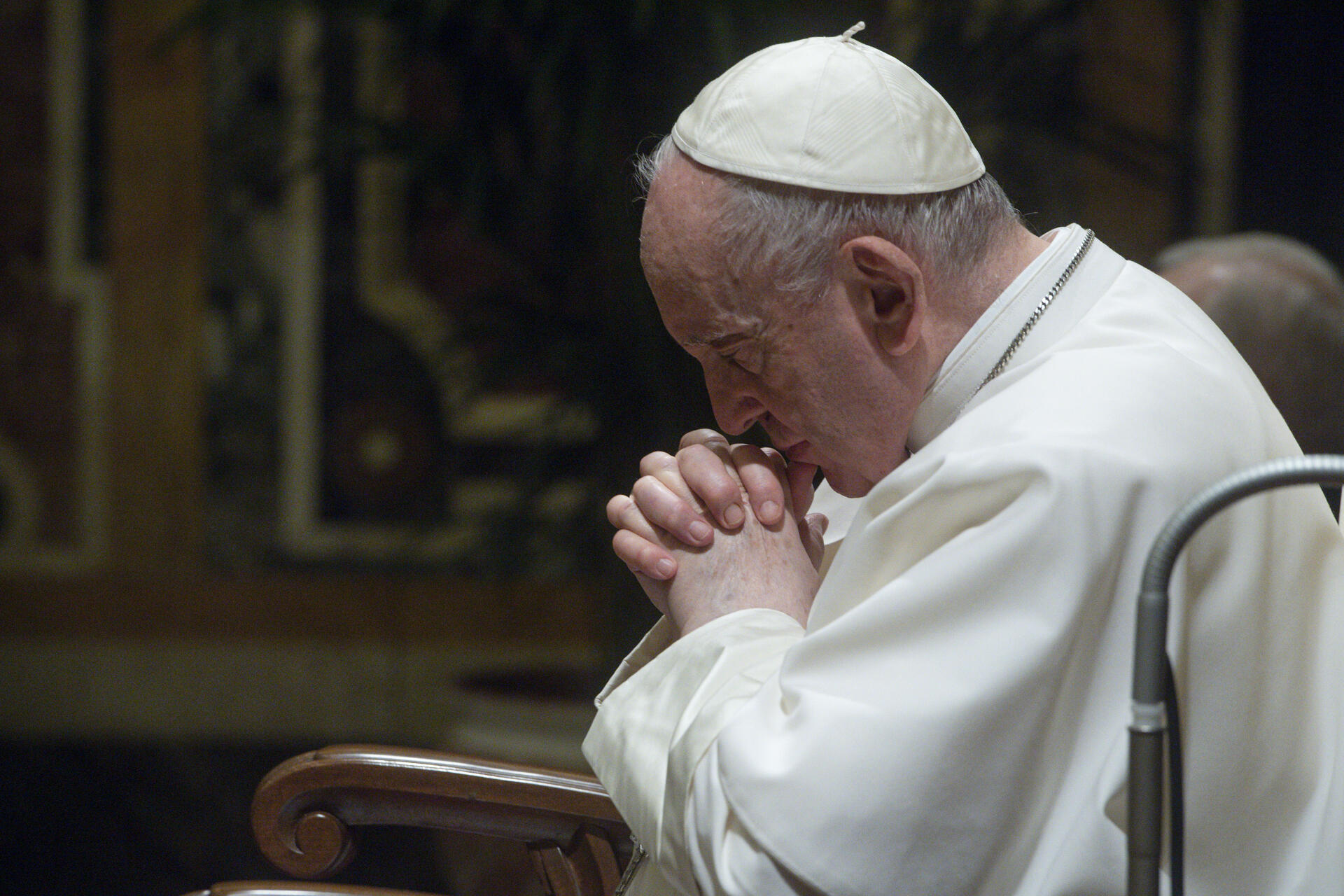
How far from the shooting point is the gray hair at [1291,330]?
246 cm

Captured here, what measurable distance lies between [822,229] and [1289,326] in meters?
1.39

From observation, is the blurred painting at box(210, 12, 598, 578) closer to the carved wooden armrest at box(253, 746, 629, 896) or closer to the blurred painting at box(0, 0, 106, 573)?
the blurred painting at box(0, 0, 106, 573)

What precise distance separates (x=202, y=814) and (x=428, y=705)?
0.89 meters

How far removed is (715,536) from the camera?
1.50m

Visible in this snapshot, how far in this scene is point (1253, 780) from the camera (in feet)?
4.10

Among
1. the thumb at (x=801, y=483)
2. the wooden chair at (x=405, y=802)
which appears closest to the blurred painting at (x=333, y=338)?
the wooden chair at (x=405, y=802)

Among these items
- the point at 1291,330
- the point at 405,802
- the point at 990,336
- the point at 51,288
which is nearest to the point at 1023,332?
the point at 990,336

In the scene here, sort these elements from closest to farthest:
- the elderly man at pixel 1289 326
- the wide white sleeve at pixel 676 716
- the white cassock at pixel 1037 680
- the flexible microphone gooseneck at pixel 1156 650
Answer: the flexible microphone gooseneck at pixel 1156 650
the white cassock at pixel 1037 680
the wide white sleeve at pixel 676 716
the elderly man at pixel 1289 326

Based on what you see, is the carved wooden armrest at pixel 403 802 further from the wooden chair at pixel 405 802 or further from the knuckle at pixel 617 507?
the knuckle at pixel 617 507

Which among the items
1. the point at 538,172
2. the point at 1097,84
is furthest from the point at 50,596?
the point at 1097,84

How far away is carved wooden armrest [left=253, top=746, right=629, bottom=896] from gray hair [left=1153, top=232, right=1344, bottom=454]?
1.45 m

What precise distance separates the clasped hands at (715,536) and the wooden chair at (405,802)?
0.83 ft

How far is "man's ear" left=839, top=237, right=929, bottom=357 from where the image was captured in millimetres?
1395

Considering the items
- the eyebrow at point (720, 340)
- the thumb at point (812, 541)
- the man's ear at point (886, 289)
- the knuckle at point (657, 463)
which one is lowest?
the thumb at point (812, 541)
